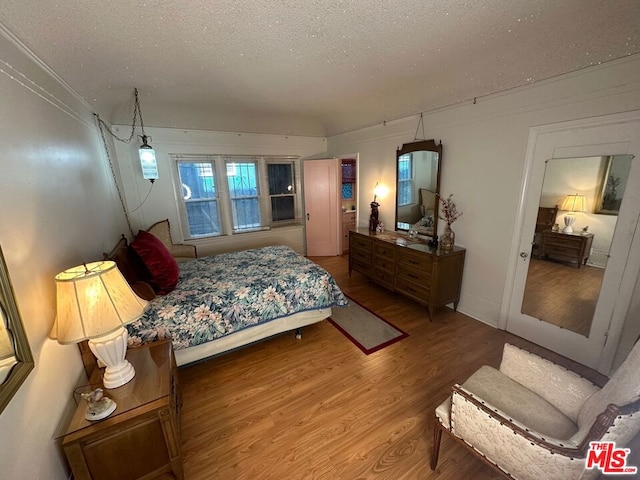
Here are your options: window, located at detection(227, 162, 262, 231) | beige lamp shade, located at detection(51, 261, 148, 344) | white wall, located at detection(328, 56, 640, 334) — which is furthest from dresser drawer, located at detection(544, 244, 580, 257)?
window, located at detection(227, 162, 262, 231)

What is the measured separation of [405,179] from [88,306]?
365 centimetres

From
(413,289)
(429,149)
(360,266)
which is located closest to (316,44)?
(429,149)

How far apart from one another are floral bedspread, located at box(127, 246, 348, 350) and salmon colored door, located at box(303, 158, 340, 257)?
2273mm

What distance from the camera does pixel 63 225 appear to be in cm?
161

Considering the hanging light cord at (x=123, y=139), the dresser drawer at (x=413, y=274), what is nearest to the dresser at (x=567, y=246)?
the dresser drawer at (x=413, y=274)

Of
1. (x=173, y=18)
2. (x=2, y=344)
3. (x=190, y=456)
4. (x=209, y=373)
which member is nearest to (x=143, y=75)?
(x=173, y=18)

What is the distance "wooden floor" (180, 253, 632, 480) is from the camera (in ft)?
5.17

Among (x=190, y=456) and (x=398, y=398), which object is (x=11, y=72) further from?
(x=398, y=398)

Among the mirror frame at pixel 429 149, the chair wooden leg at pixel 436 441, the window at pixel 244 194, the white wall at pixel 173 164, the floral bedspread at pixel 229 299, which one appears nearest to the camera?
the chair wooden leg at pixel 436 441

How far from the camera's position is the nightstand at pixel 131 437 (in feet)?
3.96

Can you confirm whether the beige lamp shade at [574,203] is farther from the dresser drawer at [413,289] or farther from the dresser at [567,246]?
the dresser drawer at [413,289]

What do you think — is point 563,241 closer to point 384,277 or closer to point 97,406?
point 384,277

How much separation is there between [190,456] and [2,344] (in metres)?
1.30

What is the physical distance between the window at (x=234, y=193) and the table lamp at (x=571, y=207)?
13.2 ft
